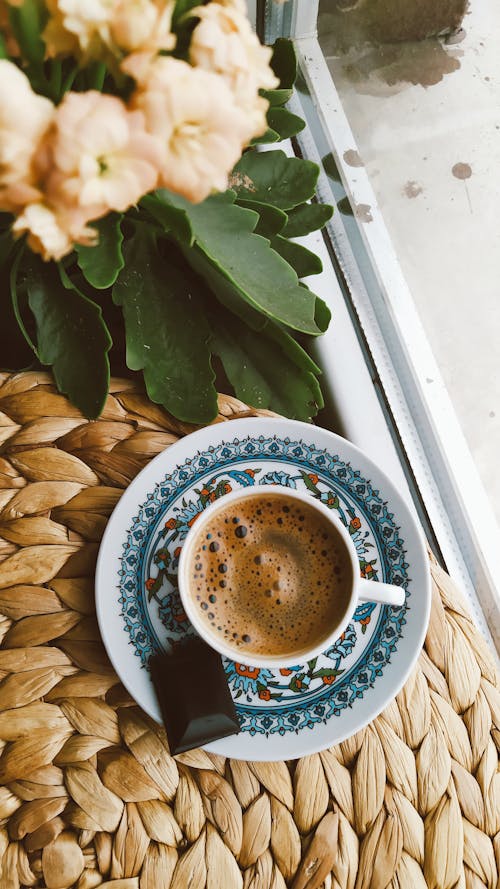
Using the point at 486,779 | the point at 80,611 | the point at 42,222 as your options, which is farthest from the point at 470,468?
the point at 42,222

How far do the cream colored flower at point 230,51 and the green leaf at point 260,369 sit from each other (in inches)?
11.8

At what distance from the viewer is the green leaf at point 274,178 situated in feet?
2.36

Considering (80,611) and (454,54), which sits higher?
(454,54)

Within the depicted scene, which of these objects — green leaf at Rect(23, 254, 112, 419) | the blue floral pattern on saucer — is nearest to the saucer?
the blue floral pattern on saucer

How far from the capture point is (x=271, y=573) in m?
0.67

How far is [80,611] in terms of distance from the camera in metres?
0.66

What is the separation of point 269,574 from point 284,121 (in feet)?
1.47

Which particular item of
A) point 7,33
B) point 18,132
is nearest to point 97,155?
point 18,132

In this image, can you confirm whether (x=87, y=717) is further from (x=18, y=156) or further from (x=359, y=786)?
(x=18, y=156)

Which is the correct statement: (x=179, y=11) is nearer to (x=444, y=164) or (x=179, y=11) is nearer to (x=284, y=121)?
(x=284, y=121)

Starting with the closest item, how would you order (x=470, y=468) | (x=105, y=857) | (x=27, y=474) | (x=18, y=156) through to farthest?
(x=18, y=156), (x=105, y=857), (x=27, y=474), (x=470, y=468)

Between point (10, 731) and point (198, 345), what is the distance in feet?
1.23

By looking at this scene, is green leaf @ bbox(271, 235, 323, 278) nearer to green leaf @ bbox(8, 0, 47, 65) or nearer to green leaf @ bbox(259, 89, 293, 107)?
green leaf @ bbox(259, 89, 293, 107)

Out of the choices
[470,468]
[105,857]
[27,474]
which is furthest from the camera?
[470,468]
